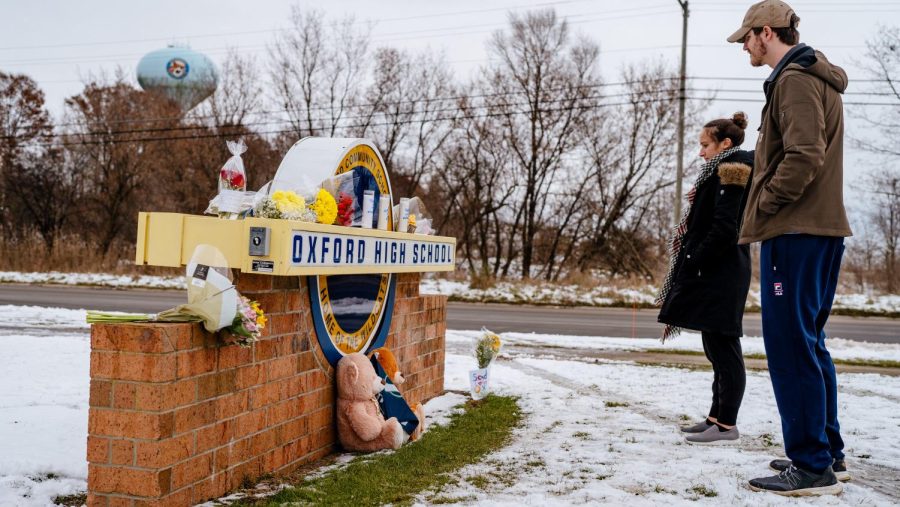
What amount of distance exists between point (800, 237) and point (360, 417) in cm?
→ 251

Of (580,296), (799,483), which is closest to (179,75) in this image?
(580,296)

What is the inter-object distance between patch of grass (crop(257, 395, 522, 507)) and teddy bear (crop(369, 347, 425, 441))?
0.10 m

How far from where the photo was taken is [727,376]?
468 cm

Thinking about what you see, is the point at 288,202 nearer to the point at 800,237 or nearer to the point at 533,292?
the point at 800,237

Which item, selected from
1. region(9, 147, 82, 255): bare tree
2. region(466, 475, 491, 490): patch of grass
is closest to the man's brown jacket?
region(466, 475, 491, 490): patch of grass

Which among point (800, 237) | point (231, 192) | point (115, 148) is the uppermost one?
point (115, 148)

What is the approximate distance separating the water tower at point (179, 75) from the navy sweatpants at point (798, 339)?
33126 millimetres

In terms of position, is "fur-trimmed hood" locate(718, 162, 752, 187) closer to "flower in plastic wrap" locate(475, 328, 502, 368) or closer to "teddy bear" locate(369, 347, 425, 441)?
"teddy bear" locate(369, 347, 425, 441)

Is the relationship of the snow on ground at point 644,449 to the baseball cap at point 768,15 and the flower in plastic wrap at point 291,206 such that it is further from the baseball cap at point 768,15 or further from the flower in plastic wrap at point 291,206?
the baseball cap at point 768,15

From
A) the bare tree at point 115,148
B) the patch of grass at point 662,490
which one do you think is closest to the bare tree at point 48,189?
the bare tree at point 115,148

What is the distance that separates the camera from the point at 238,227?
11.6ft

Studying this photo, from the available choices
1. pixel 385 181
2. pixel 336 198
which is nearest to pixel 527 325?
pixel 385 181

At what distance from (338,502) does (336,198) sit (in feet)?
5.72

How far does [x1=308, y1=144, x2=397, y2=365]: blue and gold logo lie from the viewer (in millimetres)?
4418
